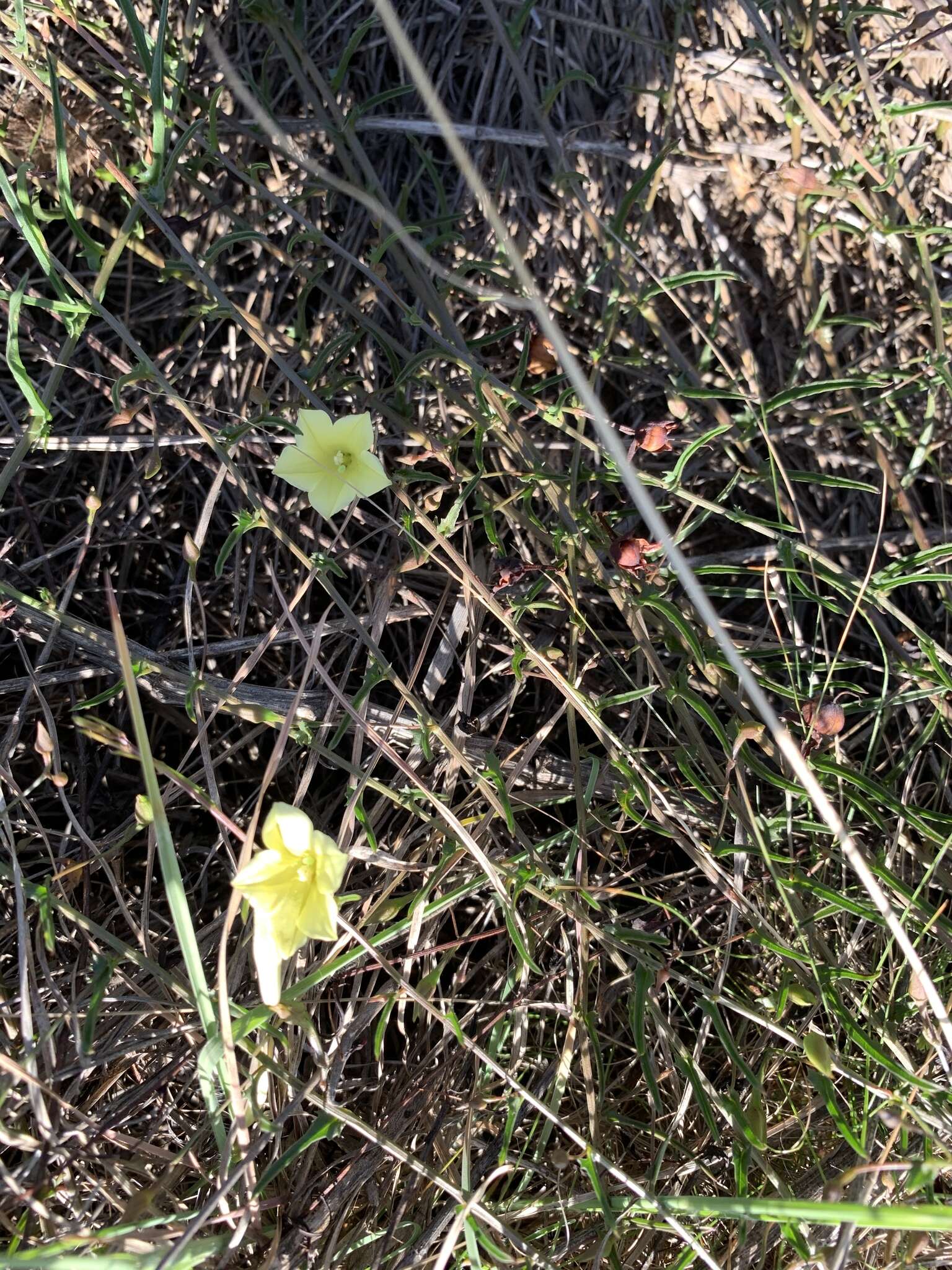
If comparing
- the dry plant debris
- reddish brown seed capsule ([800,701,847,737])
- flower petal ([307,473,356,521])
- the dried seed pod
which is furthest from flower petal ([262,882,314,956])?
the dried seed pod

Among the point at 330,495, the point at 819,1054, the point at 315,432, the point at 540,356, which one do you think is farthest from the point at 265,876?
the point at 540,356

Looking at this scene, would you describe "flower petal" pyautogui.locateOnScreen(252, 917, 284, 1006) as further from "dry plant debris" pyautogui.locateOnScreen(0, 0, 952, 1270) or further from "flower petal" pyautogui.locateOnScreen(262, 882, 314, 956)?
"dry plant debris" pyautogui.locateOnScreen(0, 0, 952, 1270)

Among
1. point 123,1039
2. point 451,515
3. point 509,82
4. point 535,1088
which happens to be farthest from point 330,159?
point 535,1088

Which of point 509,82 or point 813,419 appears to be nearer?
point 813,419

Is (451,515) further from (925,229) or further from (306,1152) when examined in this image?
(306,1152)

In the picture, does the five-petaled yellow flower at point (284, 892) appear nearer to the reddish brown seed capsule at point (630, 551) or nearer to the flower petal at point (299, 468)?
the flower petal at point (299, 468)

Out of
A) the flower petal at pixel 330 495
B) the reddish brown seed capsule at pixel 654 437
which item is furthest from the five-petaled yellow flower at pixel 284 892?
the reddish brown seed capsule at pixel 654 437
